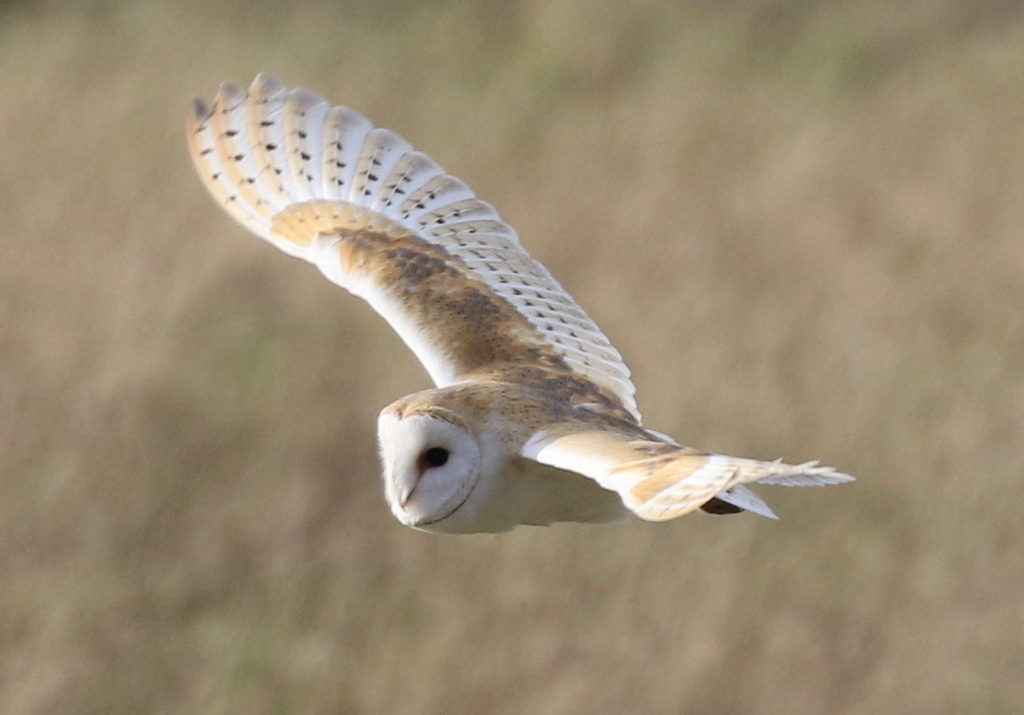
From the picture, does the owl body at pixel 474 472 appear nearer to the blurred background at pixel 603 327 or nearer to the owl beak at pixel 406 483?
the owl beak at pixel 406 483

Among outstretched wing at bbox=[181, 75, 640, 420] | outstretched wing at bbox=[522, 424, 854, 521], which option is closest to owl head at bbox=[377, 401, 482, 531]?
outstretched wing at bbox=[522, 424, 854, 521]

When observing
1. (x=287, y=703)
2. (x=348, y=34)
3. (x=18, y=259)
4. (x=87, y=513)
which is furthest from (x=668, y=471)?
(x=348, y=34)

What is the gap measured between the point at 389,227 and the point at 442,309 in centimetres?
28

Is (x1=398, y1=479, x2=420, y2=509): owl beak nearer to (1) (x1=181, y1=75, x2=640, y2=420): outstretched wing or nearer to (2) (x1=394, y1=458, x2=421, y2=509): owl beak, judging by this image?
(2) (x1=394, y1=458, x2=421, y2=509): owl beak

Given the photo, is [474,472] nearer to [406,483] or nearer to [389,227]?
[406,483]

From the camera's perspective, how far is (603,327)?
6.75 m

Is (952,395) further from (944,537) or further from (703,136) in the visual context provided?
(703,136)

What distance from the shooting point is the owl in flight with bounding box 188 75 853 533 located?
2.90 m

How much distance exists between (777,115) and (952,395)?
175cm

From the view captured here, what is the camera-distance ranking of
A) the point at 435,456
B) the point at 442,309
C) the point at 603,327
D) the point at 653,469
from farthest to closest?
the point at 603,327 < the point at 442,309 < the point at 435,456 < the point at 653,469

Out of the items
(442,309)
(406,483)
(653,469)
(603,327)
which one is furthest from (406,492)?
(603,327)

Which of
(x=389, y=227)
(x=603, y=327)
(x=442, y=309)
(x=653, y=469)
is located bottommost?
(x=653, y=469)

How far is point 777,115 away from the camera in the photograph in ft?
25.6

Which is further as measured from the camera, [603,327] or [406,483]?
[603,327]
